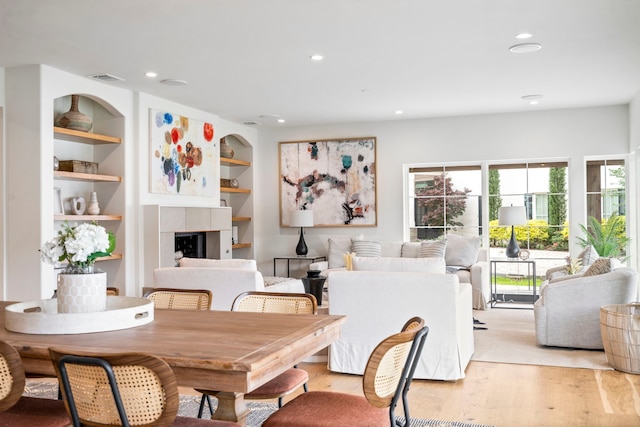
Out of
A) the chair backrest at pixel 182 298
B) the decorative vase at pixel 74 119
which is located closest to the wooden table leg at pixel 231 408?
the chair backrest at pixel 182 298

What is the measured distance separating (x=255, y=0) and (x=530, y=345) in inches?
149

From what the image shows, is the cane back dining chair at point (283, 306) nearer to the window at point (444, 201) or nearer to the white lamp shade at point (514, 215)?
the white lamp shade at point (514, 215)

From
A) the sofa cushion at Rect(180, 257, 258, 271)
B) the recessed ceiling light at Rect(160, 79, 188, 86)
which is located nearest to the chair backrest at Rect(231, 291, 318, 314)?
the sofa cushion at Rect(180, 257, 258, 271)

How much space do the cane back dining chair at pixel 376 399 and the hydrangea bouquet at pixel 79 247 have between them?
0.97 m

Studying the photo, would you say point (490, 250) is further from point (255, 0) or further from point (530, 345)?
point (255, 0)

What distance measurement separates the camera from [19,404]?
2.37 metres

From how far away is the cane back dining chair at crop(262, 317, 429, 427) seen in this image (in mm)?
2082

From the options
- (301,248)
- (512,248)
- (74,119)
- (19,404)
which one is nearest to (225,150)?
(301,248)

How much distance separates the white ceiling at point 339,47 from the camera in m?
4.31

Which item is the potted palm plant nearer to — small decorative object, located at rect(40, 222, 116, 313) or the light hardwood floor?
the light hardwood floor

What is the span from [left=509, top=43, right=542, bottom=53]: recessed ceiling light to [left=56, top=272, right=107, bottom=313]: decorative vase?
4.12 meters

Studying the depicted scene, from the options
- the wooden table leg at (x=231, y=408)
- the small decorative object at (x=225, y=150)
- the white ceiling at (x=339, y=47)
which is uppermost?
the white ceiling at (x=339, y=47)

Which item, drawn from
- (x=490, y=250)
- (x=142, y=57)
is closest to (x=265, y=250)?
(x=490, y=250)

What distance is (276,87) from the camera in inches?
269
